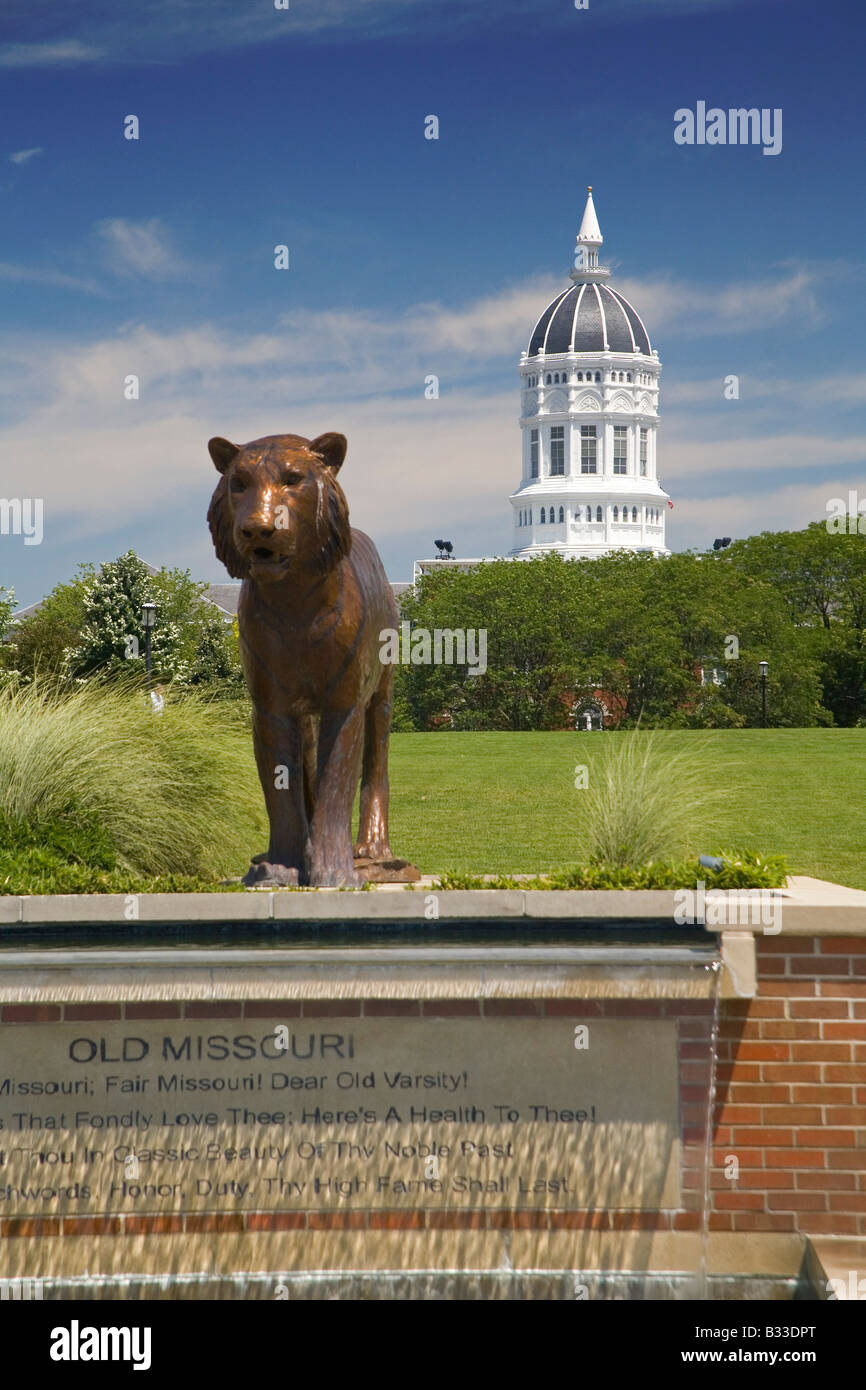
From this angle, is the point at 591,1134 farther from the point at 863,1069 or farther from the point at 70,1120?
the point at 70,1120

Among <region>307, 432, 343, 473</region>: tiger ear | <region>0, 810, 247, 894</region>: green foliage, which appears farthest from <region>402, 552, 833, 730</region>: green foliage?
<region>307, 432, 343, 473</region>: tiger ear

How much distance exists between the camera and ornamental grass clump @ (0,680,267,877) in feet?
26.6

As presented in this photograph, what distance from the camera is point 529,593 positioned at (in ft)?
157

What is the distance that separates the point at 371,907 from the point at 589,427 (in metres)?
140

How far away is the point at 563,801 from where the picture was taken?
53.1ft

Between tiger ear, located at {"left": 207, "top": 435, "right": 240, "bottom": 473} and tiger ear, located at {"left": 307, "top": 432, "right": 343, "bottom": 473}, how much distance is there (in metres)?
0.33

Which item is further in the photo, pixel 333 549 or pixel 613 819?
pixel 613 819

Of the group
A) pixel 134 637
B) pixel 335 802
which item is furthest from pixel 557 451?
pixel 335 802

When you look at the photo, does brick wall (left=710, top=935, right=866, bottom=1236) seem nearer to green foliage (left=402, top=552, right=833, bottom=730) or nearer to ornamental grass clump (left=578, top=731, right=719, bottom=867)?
ornamental grass clump (left=578, top=731, right=719, bottom=867)

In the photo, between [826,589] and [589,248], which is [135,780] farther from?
[589,248]

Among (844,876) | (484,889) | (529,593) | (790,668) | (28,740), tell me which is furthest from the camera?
(529,593)

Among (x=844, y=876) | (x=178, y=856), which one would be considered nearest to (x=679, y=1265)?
(x=178, y=856)

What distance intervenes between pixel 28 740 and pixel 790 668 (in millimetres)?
39419

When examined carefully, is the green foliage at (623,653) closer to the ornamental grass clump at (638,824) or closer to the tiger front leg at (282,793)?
the ornamental grass clump at (638,824)
